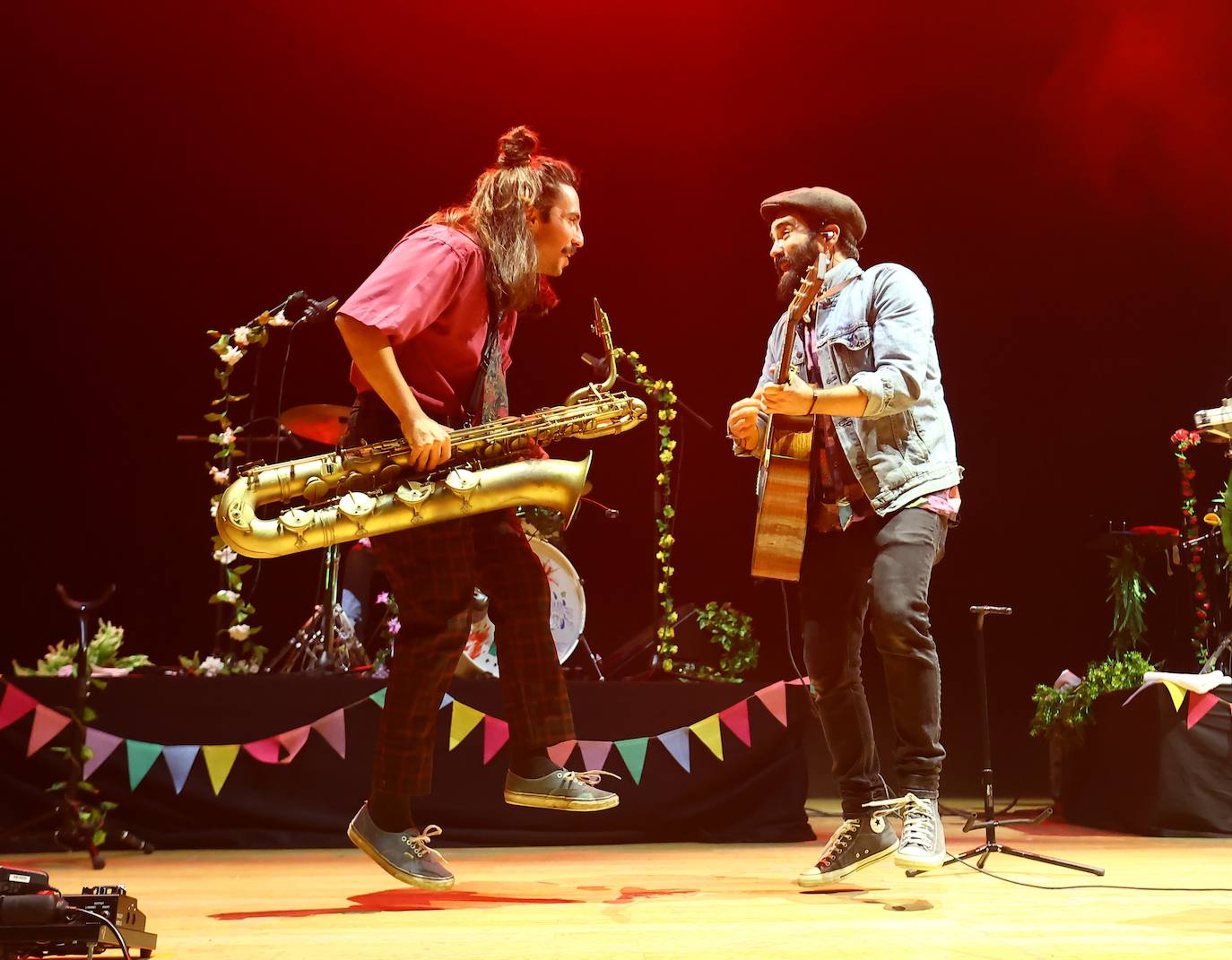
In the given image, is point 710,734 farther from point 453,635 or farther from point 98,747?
point 98,747

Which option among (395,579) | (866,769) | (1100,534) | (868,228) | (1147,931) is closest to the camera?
(1147,931)

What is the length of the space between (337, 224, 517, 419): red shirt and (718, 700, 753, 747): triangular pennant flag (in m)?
2.20

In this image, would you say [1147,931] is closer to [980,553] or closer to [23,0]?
[980,553]

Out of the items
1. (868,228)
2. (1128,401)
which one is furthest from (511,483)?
(1128,401)

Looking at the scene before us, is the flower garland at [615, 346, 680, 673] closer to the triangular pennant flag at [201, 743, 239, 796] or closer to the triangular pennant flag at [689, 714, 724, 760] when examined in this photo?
the triangular pennant flag at [689, 714, 724, 760]

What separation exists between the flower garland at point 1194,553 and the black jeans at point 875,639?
10.4 ft

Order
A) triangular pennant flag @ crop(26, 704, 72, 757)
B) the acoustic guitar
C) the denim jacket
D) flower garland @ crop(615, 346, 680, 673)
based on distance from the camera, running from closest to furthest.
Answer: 1. the denim jacket
2. the acoustic guitar
3. triangular pennant flag @ crop(26, 704, 72, 757)
4. flower garland @ crop(615, 346, 680, 673)

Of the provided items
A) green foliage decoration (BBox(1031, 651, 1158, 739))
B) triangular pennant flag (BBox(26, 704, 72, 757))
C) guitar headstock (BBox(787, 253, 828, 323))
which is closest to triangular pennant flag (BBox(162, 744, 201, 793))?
triangular pennant flag (BBox(26, 704, 72, 757))

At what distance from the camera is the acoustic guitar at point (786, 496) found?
10.7 feet

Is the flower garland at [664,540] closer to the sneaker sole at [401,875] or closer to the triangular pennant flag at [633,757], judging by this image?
the triangular pennant flag at [633,757]

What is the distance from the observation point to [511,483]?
292cm

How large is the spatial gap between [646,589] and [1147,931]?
446cm

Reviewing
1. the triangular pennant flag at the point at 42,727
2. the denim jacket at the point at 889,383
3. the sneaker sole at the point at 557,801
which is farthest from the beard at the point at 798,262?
the triangular pennant flag at the point at 42,727

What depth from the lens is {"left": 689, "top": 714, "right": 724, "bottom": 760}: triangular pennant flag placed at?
462 centimetres
